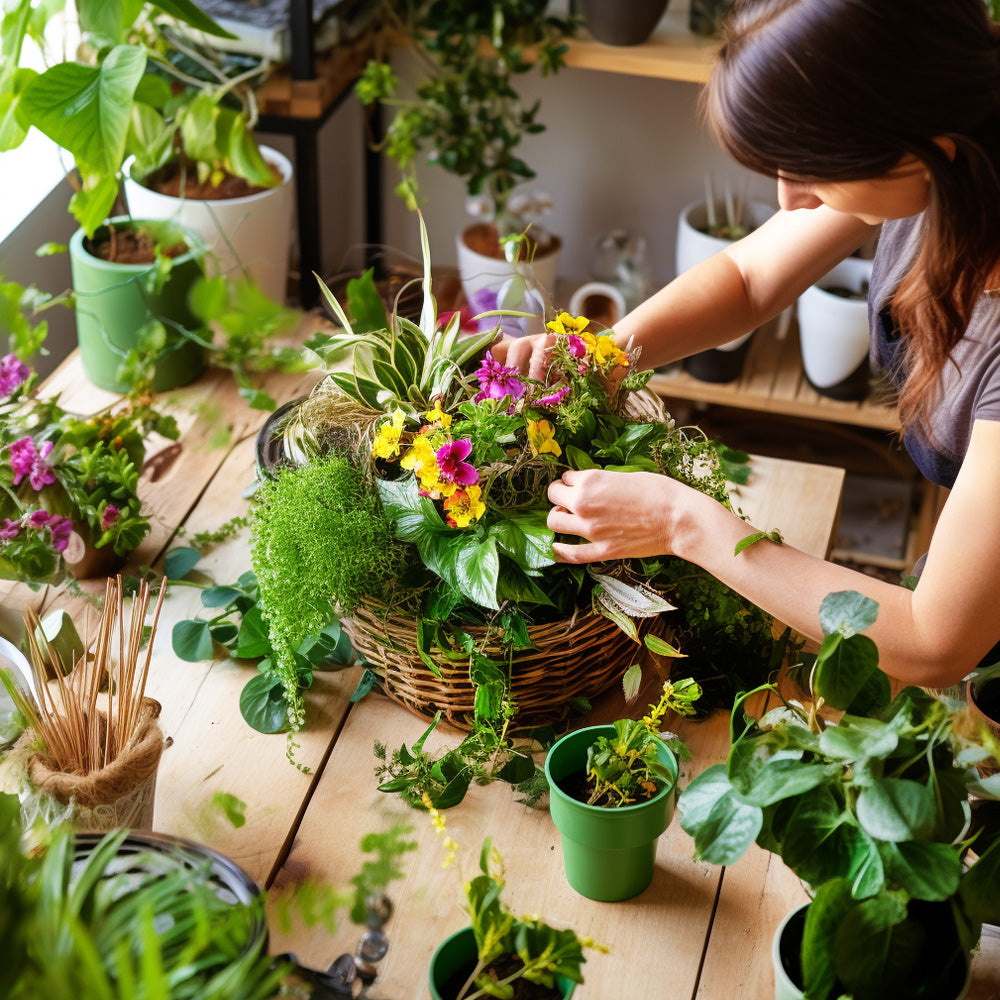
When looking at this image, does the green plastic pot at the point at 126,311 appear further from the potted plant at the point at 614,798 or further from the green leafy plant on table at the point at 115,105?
the potted plant at the point at 614,798

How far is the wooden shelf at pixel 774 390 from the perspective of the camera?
2.20 m

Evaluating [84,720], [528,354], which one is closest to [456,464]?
[528,354]

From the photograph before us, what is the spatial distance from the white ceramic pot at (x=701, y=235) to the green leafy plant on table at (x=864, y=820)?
145 centimetres

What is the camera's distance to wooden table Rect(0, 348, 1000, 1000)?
33.9 inches

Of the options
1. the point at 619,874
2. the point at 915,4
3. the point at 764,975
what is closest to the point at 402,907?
the point at 619,874

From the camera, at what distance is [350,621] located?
103 cm

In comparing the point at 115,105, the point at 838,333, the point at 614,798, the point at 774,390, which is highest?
the point at 115,105

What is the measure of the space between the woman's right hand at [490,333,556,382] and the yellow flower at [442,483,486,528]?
186 millimetres

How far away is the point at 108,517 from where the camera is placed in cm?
122

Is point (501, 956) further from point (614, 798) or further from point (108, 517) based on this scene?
point (108, 517)

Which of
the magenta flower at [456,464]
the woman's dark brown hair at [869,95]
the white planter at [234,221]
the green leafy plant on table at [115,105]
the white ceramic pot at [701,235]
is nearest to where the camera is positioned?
the woman's dark brown hair at [869,95]

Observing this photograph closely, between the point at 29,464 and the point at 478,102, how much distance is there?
4.51 ft

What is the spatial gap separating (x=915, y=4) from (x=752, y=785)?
22.3 inches

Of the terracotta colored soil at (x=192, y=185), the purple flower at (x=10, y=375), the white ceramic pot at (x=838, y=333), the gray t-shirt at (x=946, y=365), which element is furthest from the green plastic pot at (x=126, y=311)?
the white ceramic pot at (x=838, y=333)
